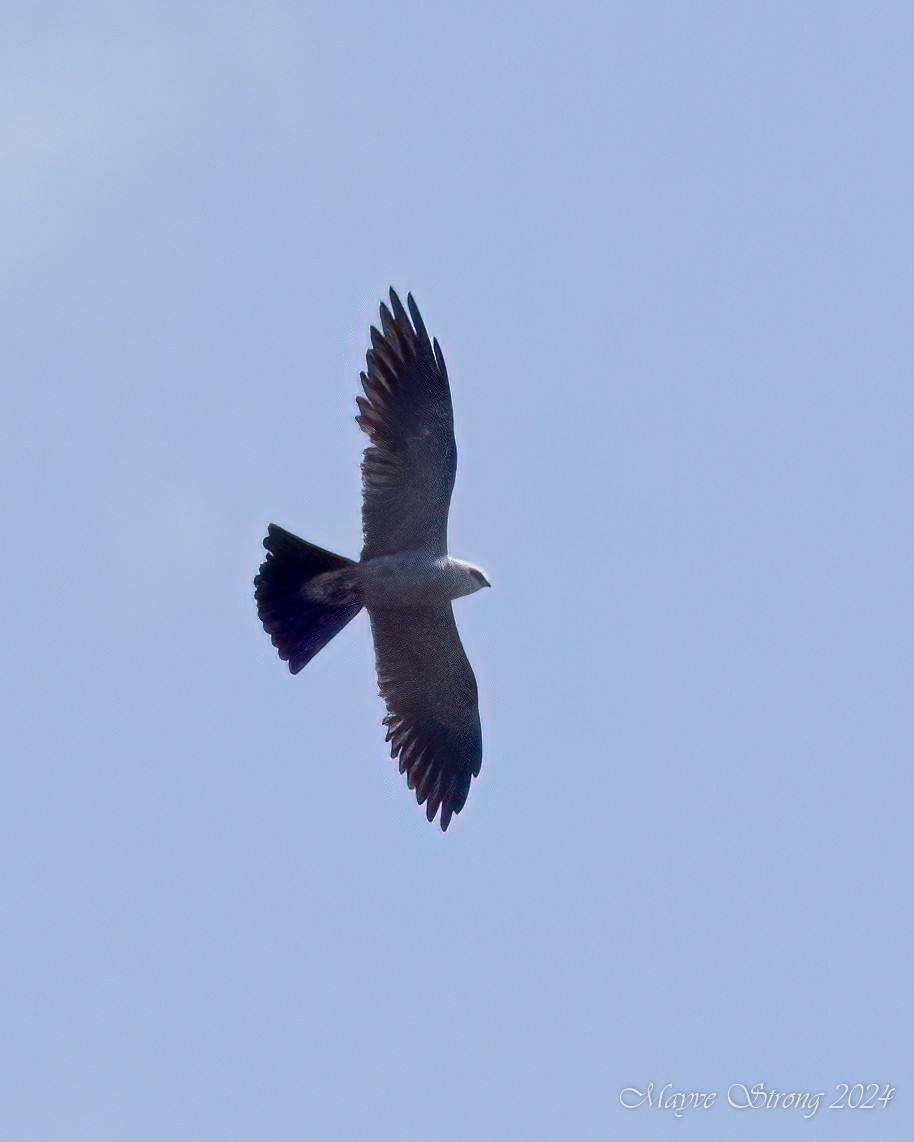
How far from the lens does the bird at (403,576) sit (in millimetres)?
15289

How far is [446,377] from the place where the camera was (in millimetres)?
15328

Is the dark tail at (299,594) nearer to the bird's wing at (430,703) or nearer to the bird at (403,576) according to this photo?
the bird at (403,576)

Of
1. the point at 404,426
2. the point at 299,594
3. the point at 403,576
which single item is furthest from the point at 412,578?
the point at 404,426

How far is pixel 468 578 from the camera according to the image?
15.8 m

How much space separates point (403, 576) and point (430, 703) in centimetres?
135

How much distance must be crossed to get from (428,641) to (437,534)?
1.03 meters

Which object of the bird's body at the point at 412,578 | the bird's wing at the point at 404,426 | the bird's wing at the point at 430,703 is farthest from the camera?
the bird's wing at the point at 430,703

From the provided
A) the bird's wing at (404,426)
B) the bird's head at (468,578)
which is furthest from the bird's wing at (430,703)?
the bird's wing at (404,426)

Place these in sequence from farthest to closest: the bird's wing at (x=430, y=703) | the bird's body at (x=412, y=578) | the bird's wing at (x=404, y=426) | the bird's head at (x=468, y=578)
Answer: the bird's wing at (x=430, y=703) → the bird's head at (x=468, y=578) → the bird's body at (x=412, y=578) → the bird's wing at (x=404, y=426)

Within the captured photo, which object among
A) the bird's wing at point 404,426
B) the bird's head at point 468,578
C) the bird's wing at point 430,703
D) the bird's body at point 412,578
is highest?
the bird's wing at point 404,426

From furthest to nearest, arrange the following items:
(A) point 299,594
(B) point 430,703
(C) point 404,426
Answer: (B) point 430,703 → (A) point 299,594 → (C) point 404,426

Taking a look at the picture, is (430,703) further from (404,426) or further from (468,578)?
(404,426)

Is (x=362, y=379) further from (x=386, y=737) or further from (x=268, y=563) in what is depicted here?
(x=386, y=737)

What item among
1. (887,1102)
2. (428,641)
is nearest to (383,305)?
(428,641)
